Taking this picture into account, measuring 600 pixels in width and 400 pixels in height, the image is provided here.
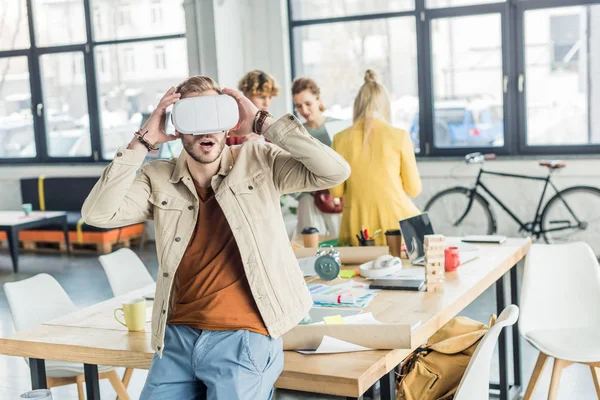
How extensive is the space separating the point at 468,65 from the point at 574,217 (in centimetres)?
186

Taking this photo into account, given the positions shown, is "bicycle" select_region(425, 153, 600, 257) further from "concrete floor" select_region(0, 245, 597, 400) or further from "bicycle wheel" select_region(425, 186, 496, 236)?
"concrete floor" select_region(0, 245, 597, 400)

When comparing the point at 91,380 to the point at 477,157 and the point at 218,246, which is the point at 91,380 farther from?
the point at 477,157

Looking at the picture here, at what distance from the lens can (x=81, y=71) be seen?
9.95 meters

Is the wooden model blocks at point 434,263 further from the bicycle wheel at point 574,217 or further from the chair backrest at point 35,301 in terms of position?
the bicycle wheel at point 574,217

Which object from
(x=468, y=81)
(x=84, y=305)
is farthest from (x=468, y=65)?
(x=84, y=305)

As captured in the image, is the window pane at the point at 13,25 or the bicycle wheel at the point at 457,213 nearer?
the bicycle wheel at the point at 457,213

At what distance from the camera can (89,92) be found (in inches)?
387

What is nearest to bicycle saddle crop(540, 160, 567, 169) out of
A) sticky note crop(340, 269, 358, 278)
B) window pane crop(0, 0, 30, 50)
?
sticky note crop(340, 269, 358, 278)

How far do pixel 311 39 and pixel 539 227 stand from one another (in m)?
3.16

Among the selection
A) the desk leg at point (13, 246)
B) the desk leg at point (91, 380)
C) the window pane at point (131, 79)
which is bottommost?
the desk leg at point (13, 246)

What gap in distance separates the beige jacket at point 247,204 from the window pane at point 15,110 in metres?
8.77

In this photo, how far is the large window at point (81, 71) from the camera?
9430 mm

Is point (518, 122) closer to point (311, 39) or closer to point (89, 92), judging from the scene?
point (311, 39)

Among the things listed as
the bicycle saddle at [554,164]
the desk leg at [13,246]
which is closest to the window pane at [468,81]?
the bicycle saddle at [554,164]
